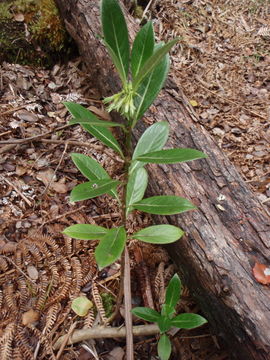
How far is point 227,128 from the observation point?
3.09m

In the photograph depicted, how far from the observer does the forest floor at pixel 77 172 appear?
5.96 ft

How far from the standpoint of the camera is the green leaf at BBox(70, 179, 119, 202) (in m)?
1.20

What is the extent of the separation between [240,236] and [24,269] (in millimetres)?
1141

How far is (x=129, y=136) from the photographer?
49.6 inches

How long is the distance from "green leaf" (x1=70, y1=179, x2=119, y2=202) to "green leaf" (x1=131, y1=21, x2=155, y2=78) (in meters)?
0.38

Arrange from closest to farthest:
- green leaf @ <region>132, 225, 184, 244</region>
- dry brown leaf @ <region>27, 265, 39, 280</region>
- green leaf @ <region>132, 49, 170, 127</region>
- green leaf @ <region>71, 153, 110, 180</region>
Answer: green leaf @ <region>132, 49, 170, 127</region>, green leaf @ <region>132, 225, 184, 244</region>, green leaf @ <region>71, 153, 110, 180</region>, dry brown leaf @ <region>27, 265, 39, 280</region>

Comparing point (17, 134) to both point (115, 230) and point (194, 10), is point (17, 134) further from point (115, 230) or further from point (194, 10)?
point (194, 10)

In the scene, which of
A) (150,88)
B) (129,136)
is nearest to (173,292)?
(129,136)

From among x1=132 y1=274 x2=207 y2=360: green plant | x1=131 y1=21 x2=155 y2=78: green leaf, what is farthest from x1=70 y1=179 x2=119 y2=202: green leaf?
x1=132 y1=274 x2=207 y2=360: green plant

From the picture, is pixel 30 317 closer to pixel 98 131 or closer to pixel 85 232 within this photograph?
pixel 85 232

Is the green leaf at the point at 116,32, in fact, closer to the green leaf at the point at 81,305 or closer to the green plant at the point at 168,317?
the green plant at the point at 168,317

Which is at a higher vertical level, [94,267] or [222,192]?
[222,192]

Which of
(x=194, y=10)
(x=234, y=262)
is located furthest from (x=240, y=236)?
(x=194, y=10)

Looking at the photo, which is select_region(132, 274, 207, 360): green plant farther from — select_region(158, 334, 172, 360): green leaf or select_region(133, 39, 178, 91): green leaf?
select_region(133, 39, 178, 91): green leaf
